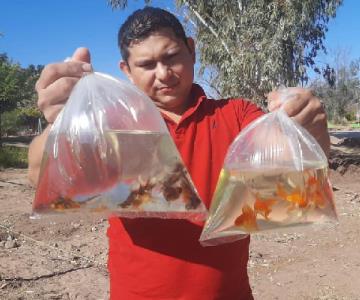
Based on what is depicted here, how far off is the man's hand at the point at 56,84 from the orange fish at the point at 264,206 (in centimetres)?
68

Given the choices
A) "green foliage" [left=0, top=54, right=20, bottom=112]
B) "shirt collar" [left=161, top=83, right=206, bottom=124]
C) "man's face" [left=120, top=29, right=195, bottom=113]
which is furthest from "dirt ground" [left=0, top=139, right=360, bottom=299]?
"green foliage" [left=0, top=54, right=20, bottom=112]

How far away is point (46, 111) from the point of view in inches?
63.8

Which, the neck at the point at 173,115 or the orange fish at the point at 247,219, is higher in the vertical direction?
the neck at the point at 173,115

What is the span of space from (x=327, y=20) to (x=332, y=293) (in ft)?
40.7

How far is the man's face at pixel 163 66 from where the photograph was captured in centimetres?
166

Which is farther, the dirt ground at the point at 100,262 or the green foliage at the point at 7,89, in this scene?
the green foliage at the point at 7,89

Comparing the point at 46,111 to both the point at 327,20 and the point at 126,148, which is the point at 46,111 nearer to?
the point at 126,148

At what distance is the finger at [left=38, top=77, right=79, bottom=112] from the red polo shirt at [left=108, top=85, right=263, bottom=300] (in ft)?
1.13

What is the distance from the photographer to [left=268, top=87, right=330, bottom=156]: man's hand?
1.63 m

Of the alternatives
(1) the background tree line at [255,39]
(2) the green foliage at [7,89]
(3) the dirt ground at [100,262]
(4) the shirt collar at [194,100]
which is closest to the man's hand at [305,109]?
(4) the shirt collar at [194,100]

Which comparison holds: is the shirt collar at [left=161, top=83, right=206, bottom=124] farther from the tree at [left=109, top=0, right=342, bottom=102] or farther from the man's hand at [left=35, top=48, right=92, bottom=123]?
the tree at [left=109, top=0, right=342, bottom=102]

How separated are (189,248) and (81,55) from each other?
73 centimetres

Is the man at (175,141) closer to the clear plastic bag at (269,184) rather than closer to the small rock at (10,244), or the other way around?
the clear plastic bag at (269,184)

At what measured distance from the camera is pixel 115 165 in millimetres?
1559
